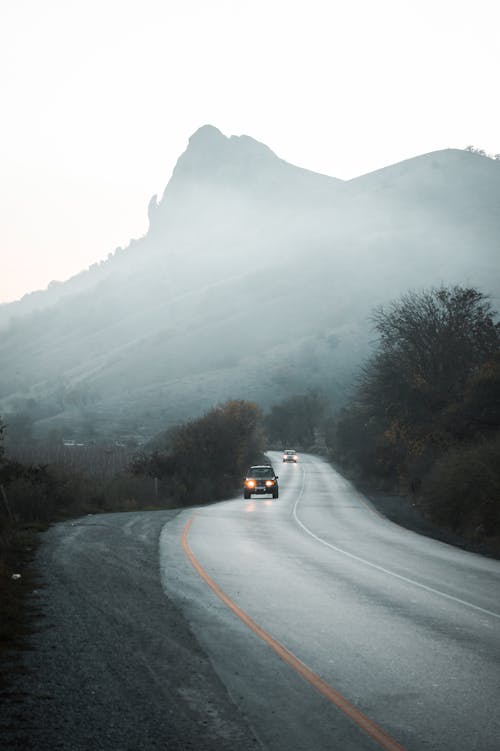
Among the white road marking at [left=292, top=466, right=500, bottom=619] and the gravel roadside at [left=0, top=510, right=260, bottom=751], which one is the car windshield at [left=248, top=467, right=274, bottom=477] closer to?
the white road marking at [left=292, top=466, right=500, bottom=619]

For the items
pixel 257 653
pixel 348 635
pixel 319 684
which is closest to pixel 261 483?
pixel 348 635

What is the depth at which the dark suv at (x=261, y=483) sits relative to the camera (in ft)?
158

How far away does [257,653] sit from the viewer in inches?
396

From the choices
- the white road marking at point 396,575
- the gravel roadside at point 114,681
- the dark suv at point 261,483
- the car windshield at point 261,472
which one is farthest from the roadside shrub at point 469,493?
the car windshield at point 261,472

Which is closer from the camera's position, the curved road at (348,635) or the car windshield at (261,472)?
the curved road at (348,635)

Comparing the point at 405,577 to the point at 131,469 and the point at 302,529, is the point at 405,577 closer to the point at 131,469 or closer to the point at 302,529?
the point at 302,529

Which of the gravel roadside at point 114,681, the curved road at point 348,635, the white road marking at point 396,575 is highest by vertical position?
the gravel roadside at point 114,681

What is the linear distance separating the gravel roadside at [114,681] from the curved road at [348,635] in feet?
1.03

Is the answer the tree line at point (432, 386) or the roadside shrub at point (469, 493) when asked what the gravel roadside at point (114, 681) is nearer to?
the roadside shrub at point (469, 493)

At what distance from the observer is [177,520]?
103ft

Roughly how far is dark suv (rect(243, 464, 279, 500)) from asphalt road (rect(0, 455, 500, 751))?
26.8 m

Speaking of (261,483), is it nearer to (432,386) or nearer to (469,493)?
(432,386)

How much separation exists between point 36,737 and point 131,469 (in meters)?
42.2

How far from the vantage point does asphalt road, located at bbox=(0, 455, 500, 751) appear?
23.2ft
